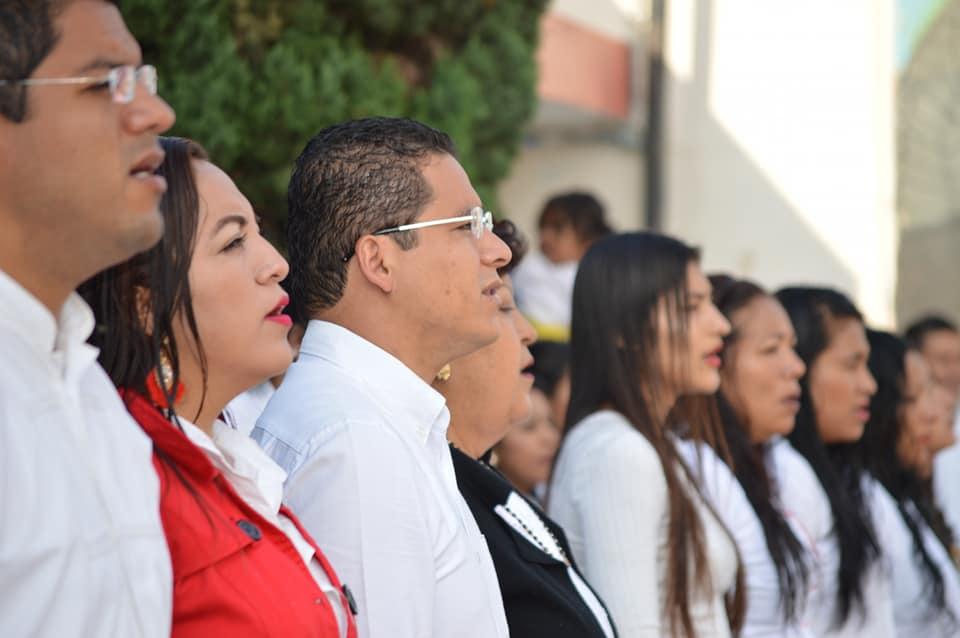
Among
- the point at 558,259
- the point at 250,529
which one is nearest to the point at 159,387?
the point at 250,529

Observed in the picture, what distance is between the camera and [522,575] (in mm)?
2816

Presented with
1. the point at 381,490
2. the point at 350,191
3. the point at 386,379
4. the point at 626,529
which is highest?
the point at 350,191

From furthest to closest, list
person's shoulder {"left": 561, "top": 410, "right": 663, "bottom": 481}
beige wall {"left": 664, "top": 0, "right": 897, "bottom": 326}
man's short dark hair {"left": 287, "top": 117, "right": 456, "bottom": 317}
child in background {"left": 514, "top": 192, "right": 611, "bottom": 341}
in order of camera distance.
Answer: beige wall {"left": 664, "top": 0, "right": 897, "bottom": 326}
child in background {"left": 514, "top": 192, "right": 611, "bottom": 341}
person's shoulder {"left": 561, "top": 410, "right": 663, "bottom": 481}
man's short dark hair {"left": 287, "top": 117, "right": 456, "bottom": 317}

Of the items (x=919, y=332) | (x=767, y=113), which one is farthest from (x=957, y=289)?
(x=919, y=332)

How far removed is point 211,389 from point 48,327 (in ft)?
2.17

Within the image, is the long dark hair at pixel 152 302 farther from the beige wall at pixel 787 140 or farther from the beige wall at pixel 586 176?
the beige wall at pixel 787 140

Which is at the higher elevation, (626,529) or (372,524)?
→ (372,524)

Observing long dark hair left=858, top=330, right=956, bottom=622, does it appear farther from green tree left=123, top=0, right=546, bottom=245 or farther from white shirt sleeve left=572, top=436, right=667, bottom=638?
white shirt sleeve left=572, top=436, right=667, bottom=638

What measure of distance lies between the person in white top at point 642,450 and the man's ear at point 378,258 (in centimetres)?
118

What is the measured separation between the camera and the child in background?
7.82 meters

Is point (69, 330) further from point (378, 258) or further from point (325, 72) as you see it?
point (325, 72)

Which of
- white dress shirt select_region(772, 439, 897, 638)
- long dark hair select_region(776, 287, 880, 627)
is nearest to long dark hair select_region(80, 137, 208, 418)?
white dress shirt select_region(772, 439, 897, 638)

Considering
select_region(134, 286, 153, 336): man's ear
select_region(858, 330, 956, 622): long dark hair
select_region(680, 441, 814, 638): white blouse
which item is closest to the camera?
select_region(134, 286, 153, 336): man's ear

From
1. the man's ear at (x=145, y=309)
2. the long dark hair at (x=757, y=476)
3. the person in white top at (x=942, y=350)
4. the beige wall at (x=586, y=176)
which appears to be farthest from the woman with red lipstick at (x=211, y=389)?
the beige wall at (x=586, y=176)
